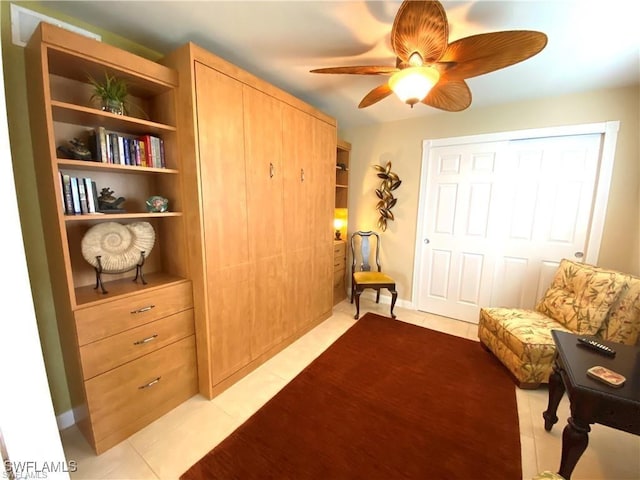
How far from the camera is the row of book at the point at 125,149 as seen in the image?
1.44 meters

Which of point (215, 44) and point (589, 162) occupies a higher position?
point (215, 44)

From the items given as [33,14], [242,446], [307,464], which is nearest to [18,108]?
[33,14]

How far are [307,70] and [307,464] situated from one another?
8.83 feet

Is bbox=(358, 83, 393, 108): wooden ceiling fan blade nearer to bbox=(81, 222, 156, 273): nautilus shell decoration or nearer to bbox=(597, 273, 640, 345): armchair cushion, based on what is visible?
bbox=(81, 222, 156, 273): nautilus shell decoration

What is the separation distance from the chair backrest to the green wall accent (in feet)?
9.53

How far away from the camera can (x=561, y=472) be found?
46.9 inches

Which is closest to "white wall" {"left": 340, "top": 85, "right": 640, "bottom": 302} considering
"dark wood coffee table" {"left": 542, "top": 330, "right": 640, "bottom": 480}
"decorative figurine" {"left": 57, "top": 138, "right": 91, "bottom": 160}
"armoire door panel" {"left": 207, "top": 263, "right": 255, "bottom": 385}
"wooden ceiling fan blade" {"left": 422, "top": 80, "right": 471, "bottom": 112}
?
"wooden ceiling fan blade" {"left": 422, "top": 80, "right": 471, "bottom": 112}

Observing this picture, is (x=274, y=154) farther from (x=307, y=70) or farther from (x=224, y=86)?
(x=307, y=70)

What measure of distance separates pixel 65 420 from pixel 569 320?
Result: 3729 millimetres

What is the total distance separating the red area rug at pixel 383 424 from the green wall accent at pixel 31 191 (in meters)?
1.09

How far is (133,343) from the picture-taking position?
59.6 inches

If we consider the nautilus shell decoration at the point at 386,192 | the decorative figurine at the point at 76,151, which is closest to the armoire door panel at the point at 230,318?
the decorative figurine at the point at 76,151

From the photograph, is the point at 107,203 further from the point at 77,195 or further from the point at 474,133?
the point at 474,133

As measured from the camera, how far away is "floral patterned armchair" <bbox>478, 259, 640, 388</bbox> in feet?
6.15
